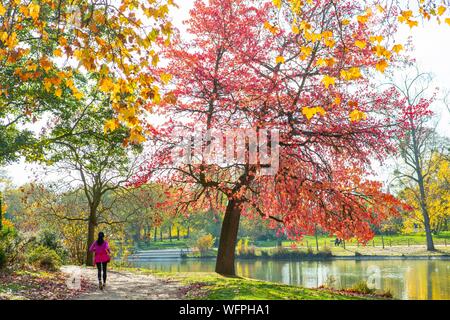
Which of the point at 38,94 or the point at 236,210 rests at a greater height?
the point at 38,94

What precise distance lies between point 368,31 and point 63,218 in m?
17.4

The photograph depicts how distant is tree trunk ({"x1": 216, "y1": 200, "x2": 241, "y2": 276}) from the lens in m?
18.0

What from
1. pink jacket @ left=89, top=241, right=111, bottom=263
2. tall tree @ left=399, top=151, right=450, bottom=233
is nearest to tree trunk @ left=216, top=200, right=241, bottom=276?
pink jacket @ left=89, top=241, right=111, bottom=263

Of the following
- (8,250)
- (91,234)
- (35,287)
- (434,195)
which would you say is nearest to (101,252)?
(35,287)

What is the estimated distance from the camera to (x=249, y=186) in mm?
15594

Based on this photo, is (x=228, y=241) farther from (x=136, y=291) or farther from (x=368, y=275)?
(x=368, y=275)

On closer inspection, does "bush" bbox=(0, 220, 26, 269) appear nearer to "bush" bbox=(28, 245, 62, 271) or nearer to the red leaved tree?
"bush" bbox=(28, 245, 62, 271)

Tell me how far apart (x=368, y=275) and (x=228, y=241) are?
10.1 meters

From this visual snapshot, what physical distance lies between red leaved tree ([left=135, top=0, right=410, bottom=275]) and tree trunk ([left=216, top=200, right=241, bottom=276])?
1.55m

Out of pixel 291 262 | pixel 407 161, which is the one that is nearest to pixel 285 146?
pixel 291 262

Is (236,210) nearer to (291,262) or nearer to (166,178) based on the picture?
(166,178)

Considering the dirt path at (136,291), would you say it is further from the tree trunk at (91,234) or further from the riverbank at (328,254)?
the riverbank at (328,254)

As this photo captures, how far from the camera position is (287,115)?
14281 millimetres

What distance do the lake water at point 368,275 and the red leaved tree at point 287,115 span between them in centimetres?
481
